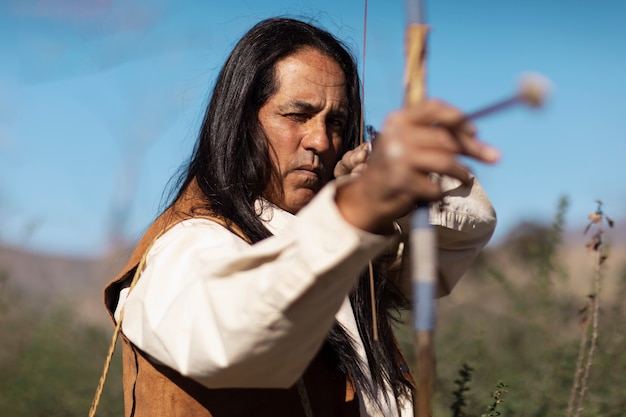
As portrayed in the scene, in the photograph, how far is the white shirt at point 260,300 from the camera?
1519 mm

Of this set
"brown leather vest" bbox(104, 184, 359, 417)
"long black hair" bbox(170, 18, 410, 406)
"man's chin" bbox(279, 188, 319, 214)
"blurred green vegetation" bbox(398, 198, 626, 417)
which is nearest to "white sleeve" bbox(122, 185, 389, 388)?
"brown leather vest" bbox(104, 184, 359, 417)

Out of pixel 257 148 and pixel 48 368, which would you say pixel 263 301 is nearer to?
pixel 257 148

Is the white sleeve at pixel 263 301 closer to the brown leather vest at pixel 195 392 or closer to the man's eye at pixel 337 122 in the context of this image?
the brown leather vest at pixel 195 392

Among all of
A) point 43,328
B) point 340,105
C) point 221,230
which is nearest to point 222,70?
point 340,105

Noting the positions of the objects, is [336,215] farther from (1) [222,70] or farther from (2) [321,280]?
(1) [222,70]

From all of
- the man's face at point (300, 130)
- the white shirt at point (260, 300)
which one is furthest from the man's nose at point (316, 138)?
the white shirt at point (260, 300)

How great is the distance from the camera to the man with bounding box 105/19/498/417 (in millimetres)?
1502

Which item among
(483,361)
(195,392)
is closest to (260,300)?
(195,392)

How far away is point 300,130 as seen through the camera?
8.96ft

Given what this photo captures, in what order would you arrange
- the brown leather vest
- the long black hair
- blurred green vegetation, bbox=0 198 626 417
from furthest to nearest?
blurred green vegetation, bbox=0 198 626 417
the long black hair
the brown leather vest

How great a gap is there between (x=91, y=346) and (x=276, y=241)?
6817 millimetres

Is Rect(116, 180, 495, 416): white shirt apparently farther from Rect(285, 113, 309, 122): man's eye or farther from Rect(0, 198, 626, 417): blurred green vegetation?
Rect(0, 198, 626, 417): blurred green vegetation

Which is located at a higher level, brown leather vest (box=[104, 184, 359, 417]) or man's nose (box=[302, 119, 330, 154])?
man's nose (box=[302, 119, 330, 154])

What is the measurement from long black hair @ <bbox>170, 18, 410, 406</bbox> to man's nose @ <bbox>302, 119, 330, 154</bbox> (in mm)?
130
